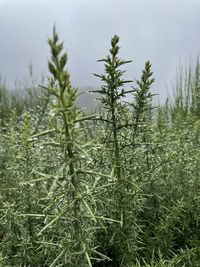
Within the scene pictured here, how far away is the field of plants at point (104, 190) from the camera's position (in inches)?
78.9

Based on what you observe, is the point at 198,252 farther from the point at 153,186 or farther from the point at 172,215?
the point at 153,186

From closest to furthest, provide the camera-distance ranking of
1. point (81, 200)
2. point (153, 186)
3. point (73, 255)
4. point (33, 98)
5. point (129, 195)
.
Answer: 1. point (81, 200)
2. point (73, 255)
3. point (129, 195)
4. point (153, 186)
5. point (33, 98)

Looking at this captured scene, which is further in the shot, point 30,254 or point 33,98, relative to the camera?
point 33,98

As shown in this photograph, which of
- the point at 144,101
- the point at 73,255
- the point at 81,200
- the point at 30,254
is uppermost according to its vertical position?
the point at 144,101

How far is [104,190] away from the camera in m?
2.74

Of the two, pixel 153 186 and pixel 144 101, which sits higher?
pixel 144 101

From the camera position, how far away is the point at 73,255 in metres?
2.23

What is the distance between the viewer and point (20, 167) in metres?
3.10

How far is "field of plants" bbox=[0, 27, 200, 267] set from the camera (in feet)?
6.57

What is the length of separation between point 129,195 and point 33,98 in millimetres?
8702

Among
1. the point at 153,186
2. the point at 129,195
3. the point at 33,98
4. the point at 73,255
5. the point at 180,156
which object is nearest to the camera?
the point at 73,255

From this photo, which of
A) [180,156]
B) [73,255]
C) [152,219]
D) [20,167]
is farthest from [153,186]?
[73,255]

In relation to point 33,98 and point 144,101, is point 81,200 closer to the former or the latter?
point 144,101

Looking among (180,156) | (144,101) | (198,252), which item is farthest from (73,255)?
(180,156)
